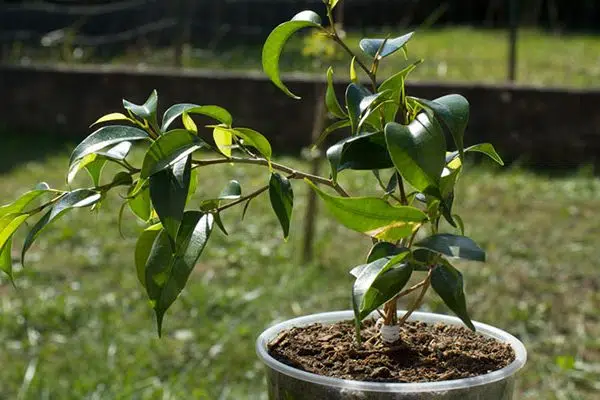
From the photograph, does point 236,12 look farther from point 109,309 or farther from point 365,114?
point 365,114

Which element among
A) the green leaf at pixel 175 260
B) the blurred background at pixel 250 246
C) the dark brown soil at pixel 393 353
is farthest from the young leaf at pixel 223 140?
the blurred background at pixel 250 246

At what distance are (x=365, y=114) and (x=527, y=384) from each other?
2048mm

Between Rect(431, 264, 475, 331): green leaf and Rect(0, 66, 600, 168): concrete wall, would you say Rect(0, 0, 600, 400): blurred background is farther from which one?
Rect(431, 264, 475, 331): green leaf

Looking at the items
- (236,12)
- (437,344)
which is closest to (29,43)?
(236,12)

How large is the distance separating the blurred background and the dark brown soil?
2.05 feet

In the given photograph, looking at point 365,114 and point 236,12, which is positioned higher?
point 365,114

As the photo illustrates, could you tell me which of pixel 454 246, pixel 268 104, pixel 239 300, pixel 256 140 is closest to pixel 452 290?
pixel 454 246

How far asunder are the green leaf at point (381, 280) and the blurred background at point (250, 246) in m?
0.80

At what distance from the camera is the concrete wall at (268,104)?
5703mm

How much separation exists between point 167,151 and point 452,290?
0.31m

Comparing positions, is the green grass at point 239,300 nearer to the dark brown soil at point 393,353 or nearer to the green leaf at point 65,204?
the dark brown soil at point 393,353

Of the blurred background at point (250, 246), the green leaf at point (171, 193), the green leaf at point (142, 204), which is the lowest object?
the blurred background at point (250, 246)

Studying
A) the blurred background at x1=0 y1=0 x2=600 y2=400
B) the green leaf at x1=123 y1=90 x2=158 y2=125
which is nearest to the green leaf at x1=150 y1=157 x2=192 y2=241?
the green leaf at x1=123 y1=90 x2=158 y2=125

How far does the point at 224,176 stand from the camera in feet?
17.9
